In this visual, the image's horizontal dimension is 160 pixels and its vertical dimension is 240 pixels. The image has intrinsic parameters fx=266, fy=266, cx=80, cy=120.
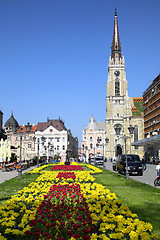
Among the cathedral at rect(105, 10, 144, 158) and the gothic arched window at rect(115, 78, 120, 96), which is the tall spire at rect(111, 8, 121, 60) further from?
the gothic arched window at rect(115, 78, 120, 96)

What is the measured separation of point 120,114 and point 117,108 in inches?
86.8

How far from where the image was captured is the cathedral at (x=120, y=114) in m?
83.1

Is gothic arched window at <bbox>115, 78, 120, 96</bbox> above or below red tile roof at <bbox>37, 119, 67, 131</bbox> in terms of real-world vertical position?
above

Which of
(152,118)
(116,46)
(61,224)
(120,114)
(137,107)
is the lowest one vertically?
(61,224)

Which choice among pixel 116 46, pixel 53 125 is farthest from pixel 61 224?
Result: pixel 116 46

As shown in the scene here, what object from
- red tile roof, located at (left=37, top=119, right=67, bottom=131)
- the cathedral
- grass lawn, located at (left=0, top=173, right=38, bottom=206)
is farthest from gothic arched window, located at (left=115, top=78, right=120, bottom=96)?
grass lawn, located at (left=0, top=173, right=38, bottom=206)

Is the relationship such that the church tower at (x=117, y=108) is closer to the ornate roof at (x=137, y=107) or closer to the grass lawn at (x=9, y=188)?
the ornate roof at (x=137, y=107)

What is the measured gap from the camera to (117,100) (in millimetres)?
87062


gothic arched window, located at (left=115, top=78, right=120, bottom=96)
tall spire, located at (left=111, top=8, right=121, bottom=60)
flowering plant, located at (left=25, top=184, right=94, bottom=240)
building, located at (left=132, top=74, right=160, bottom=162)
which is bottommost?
flowering plant, located at (left=25, top=184, right=94, bottom=240)

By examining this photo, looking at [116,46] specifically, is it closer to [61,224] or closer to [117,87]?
[117,87]

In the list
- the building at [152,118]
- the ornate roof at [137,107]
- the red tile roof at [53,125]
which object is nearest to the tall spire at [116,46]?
the ornate roof at [137,107]

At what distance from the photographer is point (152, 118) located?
65.2 m

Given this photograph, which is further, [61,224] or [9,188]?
[9,188]

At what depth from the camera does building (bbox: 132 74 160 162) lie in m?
58.6
